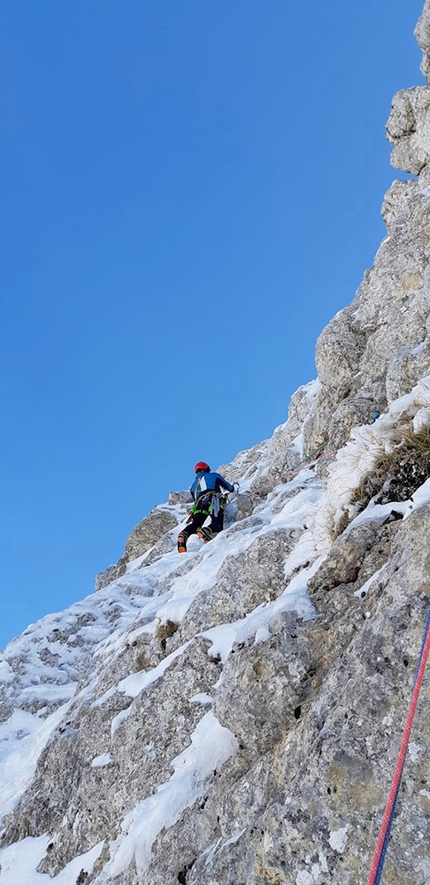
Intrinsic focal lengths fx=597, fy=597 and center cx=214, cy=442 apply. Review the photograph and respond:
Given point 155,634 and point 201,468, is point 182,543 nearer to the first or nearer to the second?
point 201,468

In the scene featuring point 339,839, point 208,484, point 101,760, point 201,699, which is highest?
point 208,484

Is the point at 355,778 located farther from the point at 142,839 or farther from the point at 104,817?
the point at 104,817

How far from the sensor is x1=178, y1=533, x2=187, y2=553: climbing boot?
17.5 metres

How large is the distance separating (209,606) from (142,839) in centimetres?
380

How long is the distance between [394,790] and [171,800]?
144 inches

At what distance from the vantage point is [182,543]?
17.6 m

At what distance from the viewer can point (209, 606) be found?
10.0m

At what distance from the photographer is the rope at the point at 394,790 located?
3.78 meters

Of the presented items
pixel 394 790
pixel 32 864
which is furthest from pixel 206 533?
pixel 394 790

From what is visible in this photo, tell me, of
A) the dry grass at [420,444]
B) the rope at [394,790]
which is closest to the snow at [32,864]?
the rope at [394,790]

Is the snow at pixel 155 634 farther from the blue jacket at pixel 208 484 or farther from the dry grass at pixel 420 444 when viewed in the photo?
the blue jacket at pixel 208 484

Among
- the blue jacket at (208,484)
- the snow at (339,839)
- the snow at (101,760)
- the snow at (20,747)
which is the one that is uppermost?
the blue jacket at (208,484)

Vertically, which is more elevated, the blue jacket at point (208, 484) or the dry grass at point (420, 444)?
the blue jacket at point (208, 484)

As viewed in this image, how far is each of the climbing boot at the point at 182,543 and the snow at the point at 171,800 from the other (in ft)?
32.6
